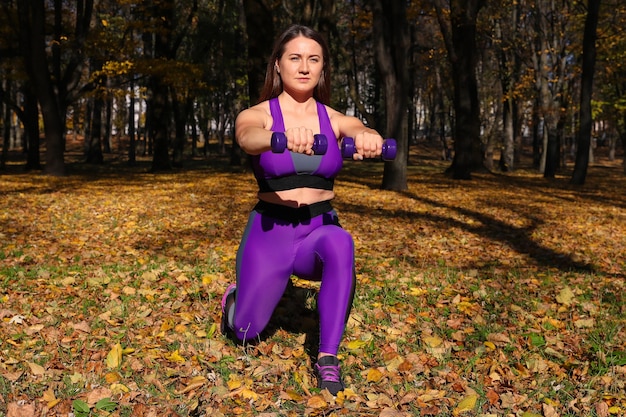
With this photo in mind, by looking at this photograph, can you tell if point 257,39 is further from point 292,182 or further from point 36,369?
point 36,369

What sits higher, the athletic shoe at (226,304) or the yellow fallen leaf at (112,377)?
the athletic shoe at (226,304)

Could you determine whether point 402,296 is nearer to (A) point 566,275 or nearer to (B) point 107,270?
(A) point 566,275

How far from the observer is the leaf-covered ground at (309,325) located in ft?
11.2

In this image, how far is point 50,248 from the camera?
7348 millimetres

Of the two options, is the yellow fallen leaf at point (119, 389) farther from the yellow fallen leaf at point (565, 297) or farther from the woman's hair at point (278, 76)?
the yellow fallen leaf at point (565, 297)

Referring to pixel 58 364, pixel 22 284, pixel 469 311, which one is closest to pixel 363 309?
pixel 469 311

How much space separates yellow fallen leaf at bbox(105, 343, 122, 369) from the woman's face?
2283 millimetres

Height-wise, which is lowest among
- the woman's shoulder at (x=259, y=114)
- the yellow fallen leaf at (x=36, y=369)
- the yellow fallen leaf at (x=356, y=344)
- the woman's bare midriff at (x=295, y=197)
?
the yellow fallen leaf at (x=36, y=369)

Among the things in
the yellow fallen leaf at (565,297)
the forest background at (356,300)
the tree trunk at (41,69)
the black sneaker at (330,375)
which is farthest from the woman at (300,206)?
the tree trunk at (41,69)

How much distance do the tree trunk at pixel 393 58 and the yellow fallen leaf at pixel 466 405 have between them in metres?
11.5

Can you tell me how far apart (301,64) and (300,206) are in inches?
37.4

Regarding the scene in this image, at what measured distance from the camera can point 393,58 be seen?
14672mm

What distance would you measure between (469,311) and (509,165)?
76.7 ft

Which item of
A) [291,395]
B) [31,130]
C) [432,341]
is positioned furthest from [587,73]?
[31,130]
